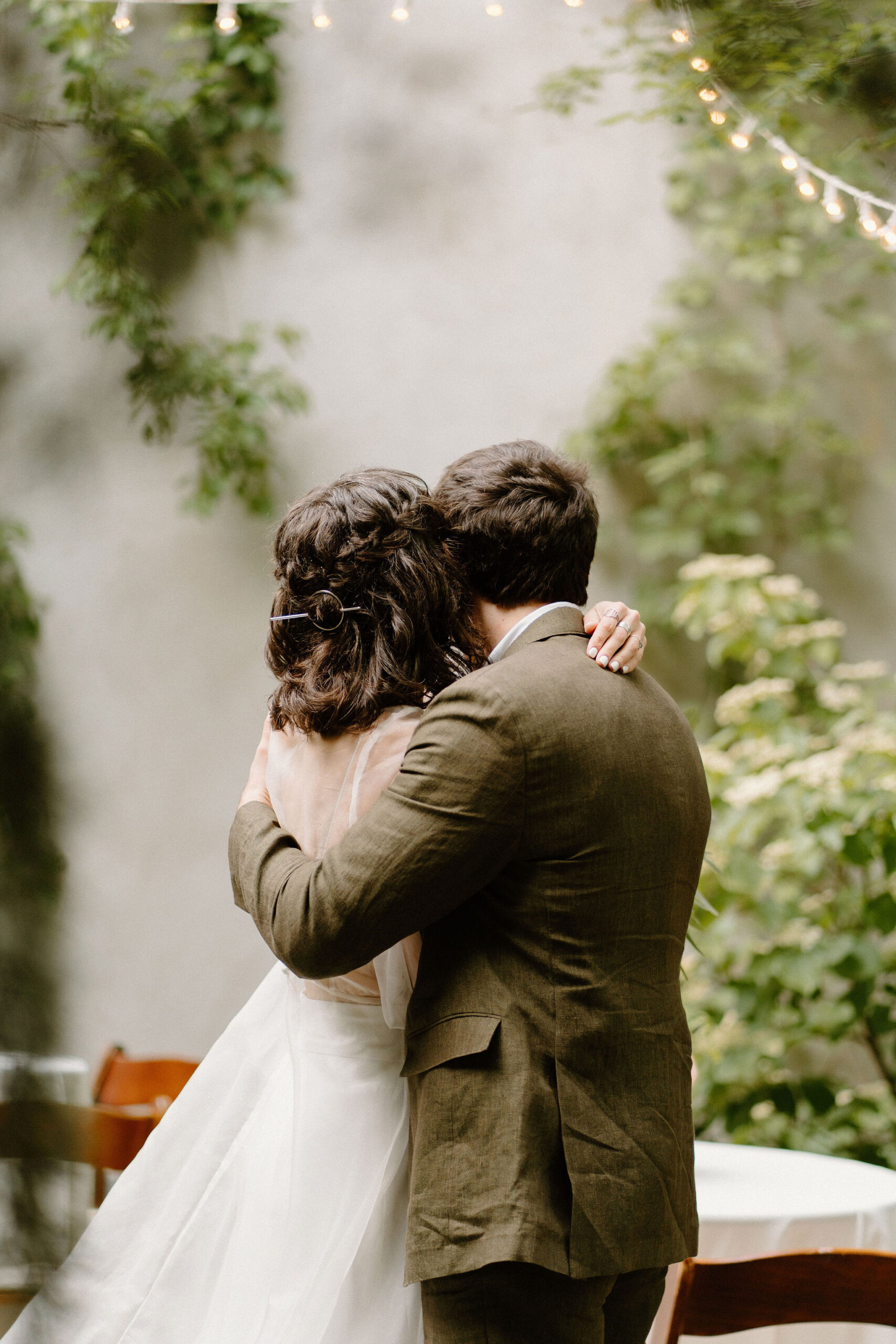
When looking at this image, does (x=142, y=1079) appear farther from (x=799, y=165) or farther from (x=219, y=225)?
(x=799, y=165)

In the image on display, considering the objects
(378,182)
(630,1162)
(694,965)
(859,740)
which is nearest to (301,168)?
(378,182)

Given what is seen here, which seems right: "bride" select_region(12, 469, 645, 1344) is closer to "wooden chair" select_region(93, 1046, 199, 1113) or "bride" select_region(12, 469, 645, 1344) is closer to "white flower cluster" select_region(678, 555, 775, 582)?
"wooden chair" select_region(93, 1046, 199, 1113)

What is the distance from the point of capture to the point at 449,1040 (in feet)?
3.56

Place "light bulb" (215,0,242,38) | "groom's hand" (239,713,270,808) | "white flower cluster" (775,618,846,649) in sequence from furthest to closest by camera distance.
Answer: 1. "white flower cluster" (775,618,846,649)
2. "light bulb" (215,0,242,38)
3. "groom's hand" (239,713,270,808)

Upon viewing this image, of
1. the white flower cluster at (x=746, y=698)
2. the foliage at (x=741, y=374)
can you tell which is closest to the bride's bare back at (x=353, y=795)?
the white flower cluster at (x=746, y=698)

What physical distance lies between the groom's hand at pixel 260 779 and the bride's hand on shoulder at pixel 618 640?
16.1 inches

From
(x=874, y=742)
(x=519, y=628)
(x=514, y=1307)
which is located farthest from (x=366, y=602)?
(x=874, y=742)

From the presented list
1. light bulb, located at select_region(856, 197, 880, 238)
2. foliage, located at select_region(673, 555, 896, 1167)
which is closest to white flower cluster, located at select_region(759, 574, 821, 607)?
foliage, located at select_region(673, 555, 896, 1167)

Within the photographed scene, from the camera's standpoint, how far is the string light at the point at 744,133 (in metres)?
2.33

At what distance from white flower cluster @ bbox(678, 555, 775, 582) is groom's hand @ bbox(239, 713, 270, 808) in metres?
2.02

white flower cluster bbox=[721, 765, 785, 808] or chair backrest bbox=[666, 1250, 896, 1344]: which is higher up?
chair backrest bbox=[666, 1250, 896, 1344]

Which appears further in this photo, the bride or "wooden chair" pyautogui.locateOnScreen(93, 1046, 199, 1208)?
"wooden chair" pyautogui.locateOnScreen(93, 1046, 199, 1208)

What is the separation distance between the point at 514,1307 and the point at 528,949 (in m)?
0.33

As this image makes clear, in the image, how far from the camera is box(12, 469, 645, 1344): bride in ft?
3.92
